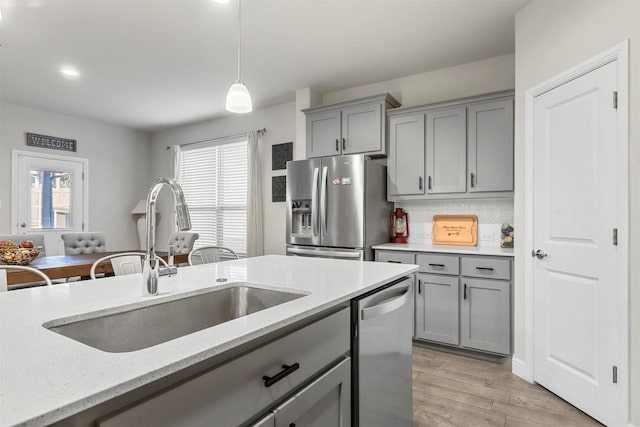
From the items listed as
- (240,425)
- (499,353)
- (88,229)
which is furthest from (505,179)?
(88,229)

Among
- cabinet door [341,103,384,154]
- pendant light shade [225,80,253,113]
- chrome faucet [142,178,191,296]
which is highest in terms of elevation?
cabinet door [341,103,384,154]

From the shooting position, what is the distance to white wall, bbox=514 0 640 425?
185cm

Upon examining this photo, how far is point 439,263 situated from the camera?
3.17 meters

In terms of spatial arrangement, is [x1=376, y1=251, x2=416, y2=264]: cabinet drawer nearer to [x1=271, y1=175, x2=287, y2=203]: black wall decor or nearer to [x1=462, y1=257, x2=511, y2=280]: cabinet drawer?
[x1=462, y1=257, x2=511, y2=280]: cabinet drawer

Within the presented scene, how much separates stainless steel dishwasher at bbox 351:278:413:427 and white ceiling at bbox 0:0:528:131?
86.9 inches

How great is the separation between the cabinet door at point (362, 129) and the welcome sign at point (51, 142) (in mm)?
4345

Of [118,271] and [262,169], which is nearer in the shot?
[118,271]

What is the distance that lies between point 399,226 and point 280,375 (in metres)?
3.13

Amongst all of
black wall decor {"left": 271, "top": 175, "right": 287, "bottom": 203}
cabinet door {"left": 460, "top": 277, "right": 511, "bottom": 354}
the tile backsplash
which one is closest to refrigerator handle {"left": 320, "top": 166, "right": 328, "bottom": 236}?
the tile backsplash

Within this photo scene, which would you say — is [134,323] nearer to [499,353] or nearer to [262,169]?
[499,353]

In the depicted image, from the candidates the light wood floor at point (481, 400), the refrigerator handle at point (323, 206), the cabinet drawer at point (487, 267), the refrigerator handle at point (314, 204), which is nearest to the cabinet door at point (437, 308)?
the cabinet drawer at point (487, 267)

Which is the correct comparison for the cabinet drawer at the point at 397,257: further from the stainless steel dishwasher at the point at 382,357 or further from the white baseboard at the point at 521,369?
the stainless steel dishwasher at the point at 382,357

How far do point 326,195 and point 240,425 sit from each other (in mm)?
2951

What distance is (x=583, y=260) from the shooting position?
218 centimetres
